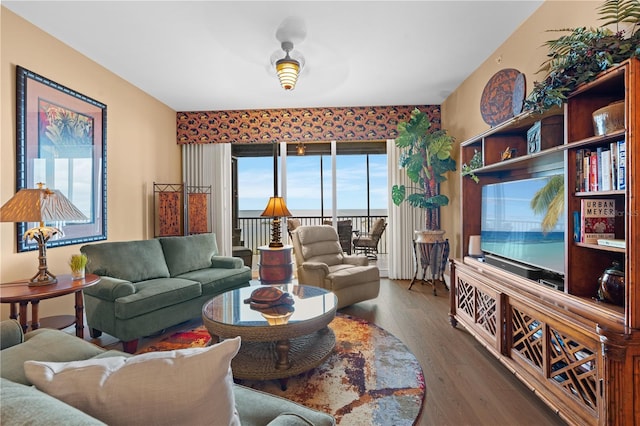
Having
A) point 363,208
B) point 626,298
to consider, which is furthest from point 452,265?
point 363,208

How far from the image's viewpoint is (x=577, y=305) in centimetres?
166

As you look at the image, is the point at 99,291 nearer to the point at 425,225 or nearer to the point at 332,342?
the point at 332,342

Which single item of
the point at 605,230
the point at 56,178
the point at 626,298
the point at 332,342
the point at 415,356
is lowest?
the point at 415,356

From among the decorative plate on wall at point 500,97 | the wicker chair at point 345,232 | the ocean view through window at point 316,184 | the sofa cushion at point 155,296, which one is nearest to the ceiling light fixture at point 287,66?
the decorative plate on wall at point 500,97

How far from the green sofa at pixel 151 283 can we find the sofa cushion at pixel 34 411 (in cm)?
219

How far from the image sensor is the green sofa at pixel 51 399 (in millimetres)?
591

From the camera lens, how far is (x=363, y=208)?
26.3 feet

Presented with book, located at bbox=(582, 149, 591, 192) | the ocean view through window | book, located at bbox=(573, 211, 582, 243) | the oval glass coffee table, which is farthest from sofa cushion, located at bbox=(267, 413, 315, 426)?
the ocean view through window

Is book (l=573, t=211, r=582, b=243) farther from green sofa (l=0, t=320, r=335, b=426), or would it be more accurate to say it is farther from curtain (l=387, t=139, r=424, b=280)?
curtain (l=387, t=139, r=424, b=280)

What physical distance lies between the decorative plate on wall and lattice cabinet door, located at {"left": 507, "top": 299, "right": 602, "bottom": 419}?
5.58 ft

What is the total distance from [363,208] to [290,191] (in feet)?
9.13

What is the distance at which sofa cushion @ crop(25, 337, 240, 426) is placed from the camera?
73 cm

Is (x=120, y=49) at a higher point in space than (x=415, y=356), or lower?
higher

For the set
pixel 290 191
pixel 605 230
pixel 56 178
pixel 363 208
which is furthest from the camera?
pixel 363 208
